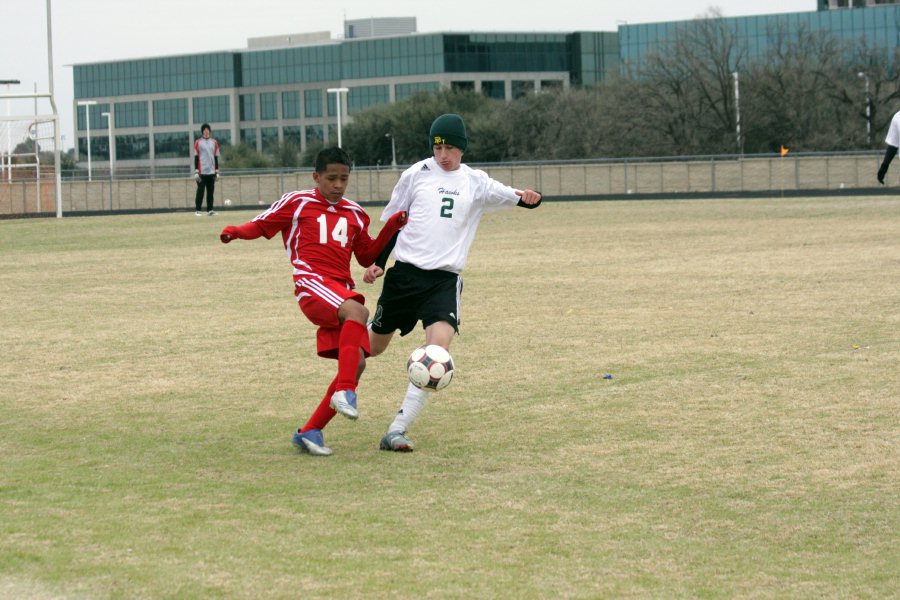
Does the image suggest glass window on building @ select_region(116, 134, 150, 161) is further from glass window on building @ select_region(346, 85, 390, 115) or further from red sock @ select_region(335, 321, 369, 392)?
red sock @ select_region(335, 321, 369, 392)

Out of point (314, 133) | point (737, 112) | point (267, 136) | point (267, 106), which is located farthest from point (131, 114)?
point (737, 112)

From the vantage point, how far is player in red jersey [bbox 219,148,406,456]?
7.18 m

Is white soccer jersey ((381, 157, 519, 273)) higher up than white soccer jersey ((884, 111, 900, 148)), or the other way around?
white soccer jersey ((884, 111, 900, 148))

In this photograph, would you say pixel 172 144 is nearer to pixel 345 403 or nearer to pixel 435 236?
pixel 435 236

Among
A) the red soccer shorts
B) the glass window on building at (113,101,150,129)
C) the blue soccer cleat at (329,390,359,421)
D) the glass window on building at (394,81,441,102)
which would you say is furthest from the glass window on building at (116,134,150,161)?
the blue soccer cleat at (329,390,359,421)

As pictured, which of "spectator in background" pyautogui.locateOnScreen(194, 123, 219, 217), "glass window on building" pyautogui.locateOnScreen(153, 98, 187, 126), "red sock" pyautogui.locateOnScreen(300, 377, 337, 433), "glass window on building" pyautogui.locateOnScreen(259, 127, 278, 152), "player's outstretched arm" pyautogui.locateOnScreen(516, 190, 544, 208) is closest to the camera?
"red sock" pyautogui.locateOnScreen(300, 377, 337, 433)

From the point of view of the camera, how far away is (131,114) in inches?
4988

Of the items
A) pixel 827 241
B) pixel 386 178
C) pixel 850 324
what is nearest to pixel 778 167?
pixel 386 178

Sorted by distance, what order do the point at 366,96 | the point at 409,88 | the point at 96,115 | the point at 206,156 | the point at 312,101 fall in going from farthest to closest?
the point at 96,115 < the point at 312,101 < the point at 366,96 < the point at 409,88 < the point at 206,156

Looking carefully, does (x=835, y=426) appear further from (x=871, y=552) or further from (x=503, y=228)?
(x=503, y=228)

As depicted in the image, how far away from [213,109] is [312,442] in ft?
388

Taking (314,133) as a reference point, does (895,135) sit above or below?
below

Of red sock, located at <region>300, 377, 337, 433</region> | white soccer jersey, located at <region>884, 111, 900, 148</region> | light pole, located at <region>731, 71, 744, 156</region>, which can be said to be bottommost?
red sock, located at <region>300, 377, 337, 433</region>

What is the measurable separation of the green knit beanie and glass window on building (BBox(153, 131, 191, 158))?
118013 millimetres
